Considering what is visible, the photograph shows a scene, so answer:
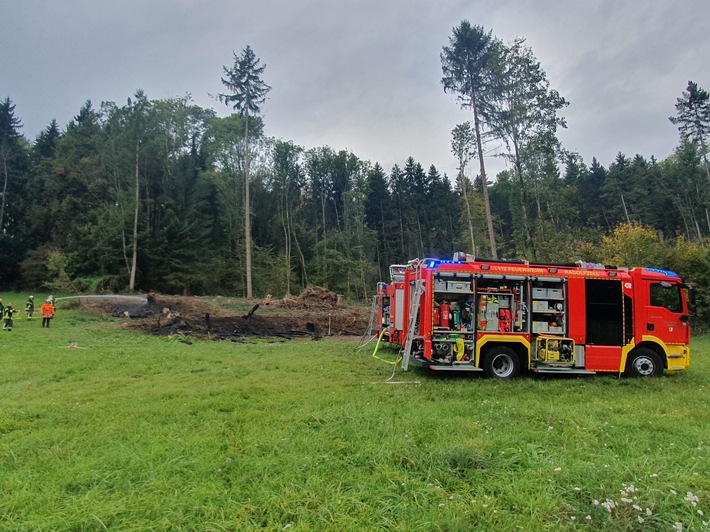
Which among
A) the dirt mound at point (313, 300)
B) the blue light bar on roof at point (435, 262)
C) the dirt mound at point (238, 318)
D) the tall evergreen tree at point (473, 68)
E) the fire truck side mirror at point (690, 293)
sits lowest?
the dirt mound at point (238, 318)

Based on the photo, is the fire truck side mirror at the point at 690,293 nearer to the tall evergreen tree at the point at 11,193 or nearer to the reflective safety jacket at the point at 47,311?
the reflective safety jacket at the point at 47,311

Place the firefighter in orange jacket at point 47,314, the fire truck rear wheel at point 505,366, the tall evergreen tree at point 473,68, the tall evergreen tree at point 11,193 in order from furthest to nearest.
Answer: the tall evergreen tree at point 11,193
the tall evergreen tree at point 473,68
the firefighter in orange jacket at point 47,314
the fire truck rear wheel at point 505,366

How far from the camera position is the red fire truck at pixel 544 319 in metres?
10.0

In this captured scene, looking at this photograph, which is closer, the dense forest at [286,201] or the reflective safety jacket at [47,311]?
the reflective safety jacket at [47,311]

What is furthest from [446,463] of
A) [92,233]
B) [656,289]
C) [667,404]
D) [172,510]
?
[92,233]

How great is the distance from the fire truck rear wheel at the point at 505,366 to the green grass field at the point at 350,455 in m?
0.72

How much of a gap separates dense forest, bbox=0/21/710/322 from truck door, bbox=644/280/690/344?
48.5 ft

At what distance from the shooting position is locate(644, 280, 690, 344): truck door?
1027 cm

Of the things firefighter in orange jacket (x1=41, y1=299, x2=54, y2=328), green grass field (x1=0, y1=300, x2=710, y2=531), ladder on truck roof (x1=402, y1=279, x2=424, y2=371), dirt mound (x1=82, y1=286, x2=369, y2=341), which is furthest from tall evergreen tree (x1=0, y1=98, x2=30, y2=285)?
ladder on truck roof (x1=402, y1=279, x2=424, y2=371)

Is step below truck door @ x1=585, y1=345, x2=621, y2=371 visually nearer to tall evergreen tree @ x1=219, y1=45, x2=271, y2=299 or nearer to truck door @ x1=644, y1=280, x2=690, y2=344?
truck door @ x1=644, y1=280, x2=690, y2=344

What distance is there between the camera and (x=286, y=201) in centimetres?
5097

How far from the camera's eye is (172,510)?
3498mm

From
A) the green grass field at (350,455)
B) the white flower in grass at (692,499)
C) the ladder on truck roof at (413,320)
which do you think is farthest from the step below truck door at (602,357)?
the white flower in grass at (692,499)

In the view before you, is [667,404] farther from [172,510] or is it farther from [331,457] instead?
[172,510]
